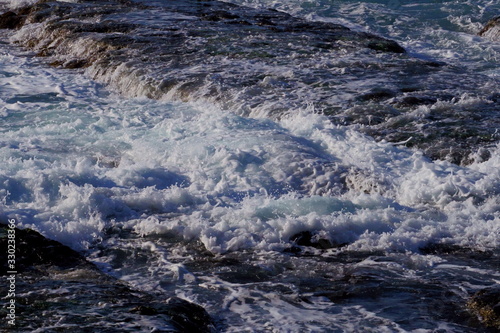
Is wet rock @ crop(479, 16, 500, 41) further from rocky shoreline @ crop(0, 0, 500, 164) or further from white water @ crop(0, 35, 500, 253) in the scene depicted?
white water @ crop(0, 35, 500, 253)

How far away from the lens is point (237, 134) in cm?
937

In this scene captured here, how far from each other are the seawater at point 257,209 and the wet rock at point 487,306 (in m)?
0.11

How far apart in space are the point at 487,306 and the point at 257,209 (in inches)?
107

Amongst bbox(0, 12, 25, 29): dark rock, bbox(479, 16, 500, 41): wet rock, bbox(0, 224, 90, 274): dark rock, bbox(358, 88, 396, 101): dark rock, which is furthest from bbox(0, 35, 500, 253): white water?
bbox(479, 16, 500, 41): wet rock

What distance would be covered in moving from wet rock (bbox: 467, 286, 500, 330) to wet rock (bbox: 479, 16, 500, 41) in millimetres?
12982

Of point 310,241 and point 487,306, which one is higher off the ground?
point 487,306

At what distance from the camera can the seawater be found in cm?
523

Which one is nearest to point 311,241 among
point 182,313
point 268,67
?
point 182,313

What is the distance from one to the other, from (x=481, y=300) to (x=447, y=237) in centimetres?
144

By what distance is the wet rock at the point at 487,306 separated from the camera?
4715mm

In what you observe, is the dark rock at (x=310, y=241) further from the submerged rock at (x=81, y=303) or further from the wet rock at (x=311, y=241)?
the submerged rock at (x=81, y=303)

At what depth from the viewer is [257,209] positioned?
700 cm

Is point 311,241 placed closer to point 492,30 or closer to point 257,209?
point 257,209

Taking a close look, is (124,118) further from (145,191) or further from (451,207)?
(451,207)
